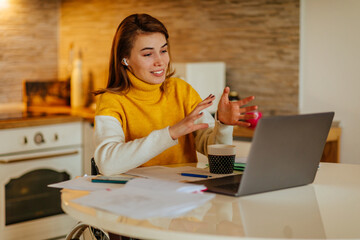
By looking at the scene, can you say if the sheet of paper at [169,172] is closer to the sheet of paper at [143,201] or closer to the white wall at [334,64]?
the sheet of paper at [143,201]

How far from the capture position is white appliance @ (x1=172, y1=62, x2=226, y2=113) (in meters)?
3.22

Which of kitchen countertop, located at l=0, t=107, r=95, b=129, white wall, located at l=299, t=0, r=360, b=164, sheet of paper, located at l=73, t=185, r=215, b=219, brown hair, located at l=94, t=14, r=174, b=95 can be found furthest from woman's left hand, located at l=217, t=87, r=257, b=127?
kitchen countertop, located at l=0, t=107, r=95, b=129

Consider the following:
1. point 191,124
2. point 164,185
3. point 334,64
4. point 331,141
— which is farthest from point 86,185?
point 334,64

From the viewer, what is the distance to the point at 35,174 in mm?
3238

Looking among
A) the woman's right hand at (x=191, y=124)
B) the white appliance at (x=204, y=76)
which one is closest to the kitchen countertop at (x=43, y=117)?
the white appliance at (x=204, y=76)

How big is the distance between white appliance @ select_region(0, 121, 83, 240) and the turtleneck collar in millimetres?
1297

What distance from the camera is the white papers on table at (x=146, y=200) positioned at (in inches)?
48.1

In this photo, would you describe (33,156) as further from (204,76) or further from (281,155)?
(281,155)

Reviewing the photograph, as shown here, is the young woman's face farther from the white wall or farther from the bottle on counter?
the bottle on counter

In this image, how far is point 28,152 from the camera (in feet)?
10.4

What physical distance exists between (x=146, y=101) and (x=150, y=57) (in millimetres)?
168

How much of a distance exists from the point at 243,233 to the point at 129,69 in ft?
3.51

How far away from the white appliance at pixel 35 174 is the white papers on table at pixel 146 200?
1.83 m

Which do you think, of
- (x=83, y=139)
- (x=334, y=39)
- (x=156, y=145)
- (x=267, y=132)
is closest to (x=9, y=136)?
(x=83, y=139)
